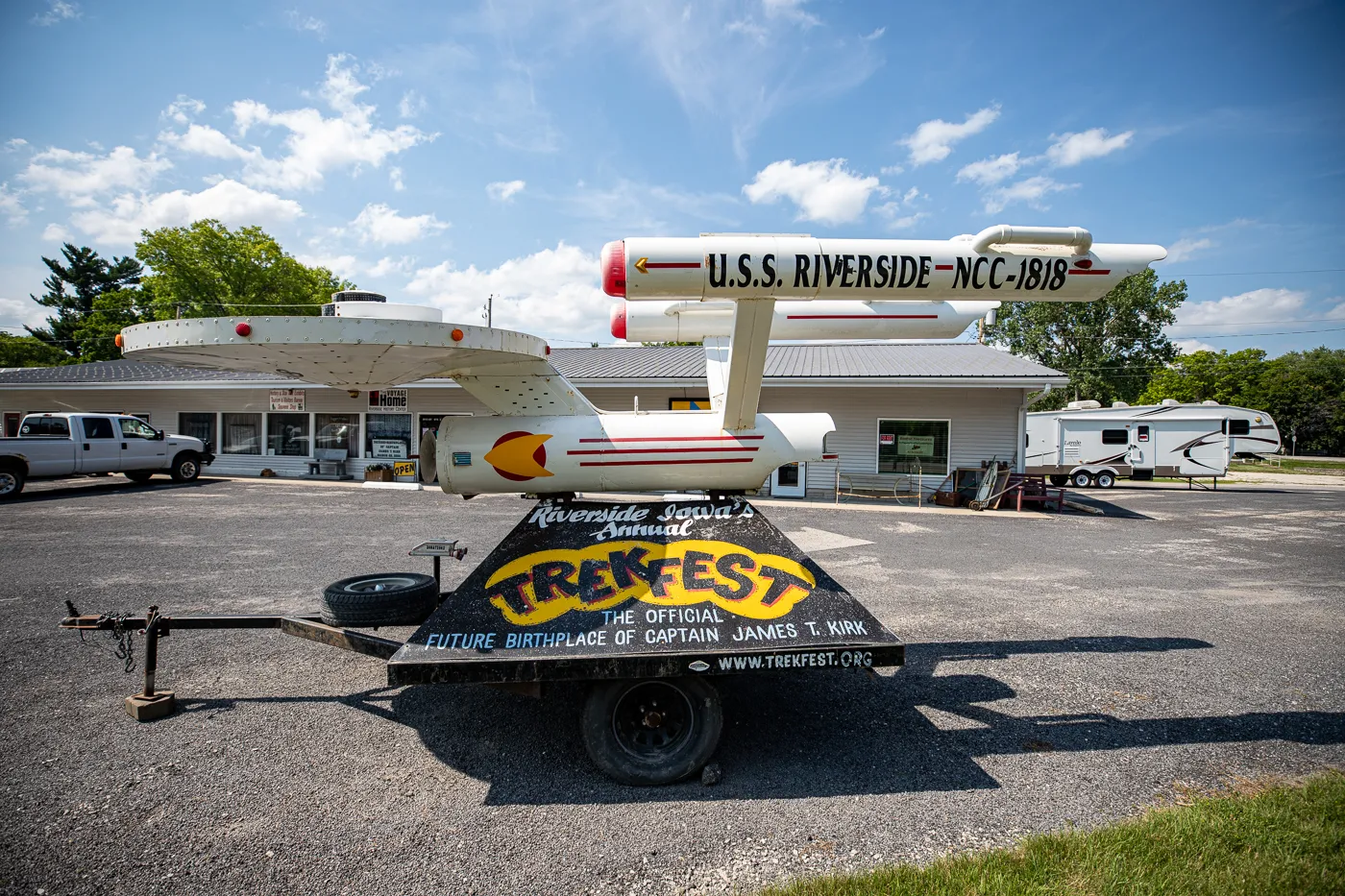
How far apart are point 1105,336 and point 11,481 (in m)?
64.7

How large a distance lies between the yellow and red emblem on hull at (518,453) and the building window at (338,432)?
61.2 ft

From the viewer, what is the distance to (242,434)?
69.6 ft

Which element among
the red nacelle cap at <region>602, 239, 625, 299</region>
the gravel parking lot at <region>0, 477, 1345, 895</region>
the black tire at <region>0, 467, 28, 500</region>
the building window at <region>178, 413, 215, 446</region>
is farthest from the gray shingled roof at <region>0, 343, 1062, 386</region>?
the red nacelle cap at <region>602, 239, 625, 299</region>

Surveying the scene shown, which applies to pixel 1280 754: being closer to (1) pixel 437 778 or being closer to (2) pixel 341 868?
(1) pixel 437 778

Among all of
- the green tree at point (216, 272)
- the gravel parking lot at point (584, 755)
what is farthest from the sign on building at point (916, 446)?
the green tree at point (216, 272)

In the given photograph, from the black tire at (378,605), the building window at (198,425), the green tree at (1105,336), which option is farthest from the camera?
the green tree at (1105,336)

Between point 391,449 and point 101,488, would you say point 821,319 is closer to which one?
point 391,449

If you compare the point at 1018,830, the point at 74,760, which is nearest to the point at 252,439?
the point at 74,760

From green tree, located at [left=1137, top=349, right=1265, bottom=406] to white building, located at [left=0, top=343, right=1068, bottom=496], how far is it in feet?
171

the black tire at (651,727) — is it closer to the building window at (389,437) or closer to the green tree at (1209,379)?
the building window at (389,437)

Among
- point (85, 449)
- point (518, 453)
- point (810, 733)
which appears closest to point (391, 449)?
point (85, 449)

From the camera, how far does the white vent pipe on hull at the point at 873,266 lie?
11.4ft

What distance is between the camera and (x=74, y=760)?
11.6 feet

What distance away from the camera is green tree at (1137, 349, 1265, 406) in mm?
58344
